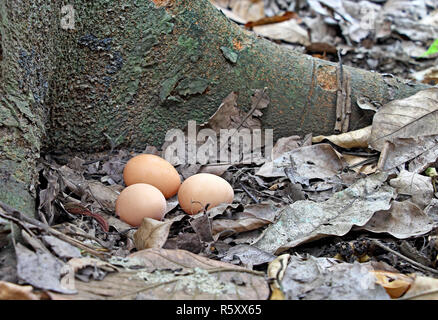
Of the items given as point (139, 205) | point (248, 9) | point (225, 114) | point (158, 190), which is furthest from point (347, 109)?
point (248, 9)

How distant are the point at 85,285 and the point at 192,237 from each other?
0.49m

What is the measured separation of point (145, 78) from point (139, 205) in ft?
2.36

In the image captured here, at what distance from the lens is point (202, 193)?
7.10 ft

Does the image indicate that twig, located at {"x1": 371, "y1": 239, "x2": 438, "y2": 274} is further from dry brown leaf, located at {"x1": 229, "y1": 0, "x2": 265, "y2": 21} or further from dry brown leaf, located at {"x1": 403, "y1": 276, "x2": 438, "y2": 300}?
dry brown leaf, located at {"x1": 229, "y1": 0, "x2": 265, "y2": 21}

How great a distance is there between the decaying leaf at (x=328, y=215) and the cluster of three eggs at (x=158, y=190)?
1.03 ft

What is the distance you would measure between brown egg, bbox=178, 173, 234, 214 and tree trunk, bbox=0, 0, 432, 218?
19.3 inches

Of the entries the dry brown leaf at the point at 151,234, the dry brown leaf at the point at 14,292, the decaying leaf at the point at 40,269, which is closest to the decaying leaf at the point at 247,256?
the dry brown leaf at the point at 151,234

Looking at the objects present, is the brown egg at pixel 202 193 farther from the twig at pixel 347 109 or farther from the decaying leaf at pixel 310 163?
the twig at pixel 347 109

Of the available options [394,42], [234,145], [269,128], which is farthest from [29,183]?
Result: [394,42]

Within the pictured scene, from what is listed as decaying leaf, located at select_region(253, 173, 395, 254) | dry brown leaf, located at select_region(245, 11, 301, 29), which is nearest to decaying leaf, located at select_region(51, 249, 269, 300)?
decaying leaf, located at select_region(253, 173, 395, 254)

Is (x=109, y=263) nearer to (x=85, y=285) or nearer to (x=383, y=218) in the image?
(x=85, y=285)

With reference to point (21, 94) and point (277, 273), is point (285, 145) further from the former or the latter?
point (21, 94)

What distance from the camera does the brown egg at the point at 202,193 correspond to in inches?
84.9
